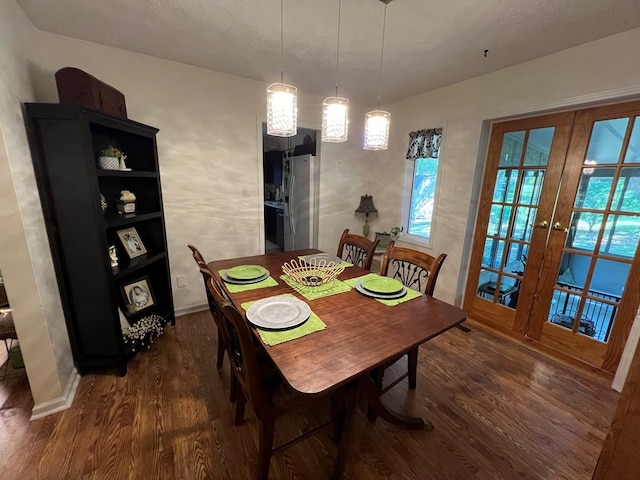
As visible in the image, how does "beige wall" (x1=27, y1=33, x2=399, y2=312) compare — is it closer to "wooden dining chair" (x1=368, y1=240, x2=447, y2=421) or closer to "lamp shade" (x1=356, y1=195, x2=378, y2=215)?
"lamp shade" (x1=356, y1=195, x2=378, y2=215)

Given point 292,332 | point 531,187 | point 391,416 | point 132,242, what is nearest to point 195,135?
point 132,242

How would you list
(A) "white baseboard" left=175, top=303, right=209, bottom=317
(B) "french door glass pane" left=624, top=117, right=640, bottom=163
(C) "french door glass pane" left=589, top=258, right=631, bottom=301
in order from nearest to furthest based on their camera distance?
(B) "french door glass pane" left=624, top=117, right=640, bottom=163 → (C) "french door glass pane" left=589, top=258, right=631, bottom=301 → (A) "white baseboard" left=175, top=303, right=209, bottom=317

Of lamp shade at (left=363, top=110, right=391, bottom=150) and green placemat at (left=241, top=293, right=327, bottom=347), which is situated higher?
lamp shade at (left=363, top=110, right=391, bottom=150)

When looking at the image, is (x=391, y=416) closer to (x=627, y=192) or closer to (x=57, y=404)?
(x=57, y=404)

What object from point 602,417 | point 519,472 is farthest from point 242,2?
point 602,417

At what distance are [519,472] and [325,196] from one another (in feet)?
9.25

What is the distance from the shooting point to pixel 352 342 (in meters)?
1.06

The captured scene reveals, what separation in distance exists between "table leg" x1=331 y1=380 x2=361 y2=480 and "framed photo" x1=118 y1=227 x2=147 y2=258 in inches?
76.4

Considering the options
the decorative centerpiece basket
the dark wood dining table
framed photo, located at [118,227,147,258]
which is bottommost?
the dark wood dining table

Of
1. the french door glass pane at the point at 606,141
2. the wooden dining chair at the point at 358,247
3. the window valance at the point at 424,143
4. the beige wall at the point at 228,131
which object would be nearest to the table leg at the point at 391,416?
the wooden dining chair at the point at 358,247

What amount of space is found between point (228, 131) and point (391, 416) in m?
2.62

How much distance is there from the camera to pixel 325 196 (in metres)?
3.36

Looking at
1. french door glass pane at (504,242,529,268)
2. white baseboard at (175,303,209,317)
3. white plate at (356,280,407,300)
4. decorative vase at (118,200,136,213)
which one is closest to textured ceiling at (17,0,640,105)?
decorative vase at (118,200,136,213)

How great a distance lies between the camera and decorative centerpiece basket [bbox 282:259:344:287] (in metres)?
1.63
